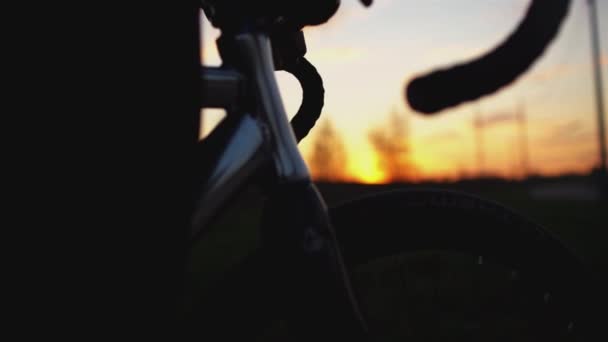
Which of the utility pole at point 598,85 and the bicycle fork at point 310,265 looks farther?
the utility pole at point 598,85

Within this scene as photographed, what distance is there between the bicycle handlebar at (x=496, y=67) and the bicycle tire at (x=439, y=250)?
0.89 feet

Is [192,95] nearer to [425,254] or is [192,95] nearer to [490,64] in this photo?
[490,64]

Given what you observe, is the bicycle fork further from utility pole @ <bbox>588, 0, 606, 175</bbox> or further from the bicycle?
utility pole @ <bbox>588, 0, 606, 175</bbox>

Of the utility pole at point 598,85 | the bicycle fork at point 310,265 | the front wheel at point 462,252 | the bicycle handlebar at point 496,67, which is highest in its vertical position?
the bicycle handlebar at point 496,67

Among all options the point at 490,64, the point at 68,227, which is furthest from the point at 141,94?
the point at 490,64

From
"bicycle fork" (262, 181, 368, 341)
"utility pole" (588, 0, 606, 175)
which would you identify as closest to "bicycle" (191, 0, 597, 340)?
"bicycle fork" (262, 181, 368, 341)

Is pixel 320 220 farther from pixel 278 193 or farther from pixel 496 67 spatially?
pixel 496 67

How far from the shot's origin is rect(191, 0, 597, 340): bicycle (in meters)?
0.76

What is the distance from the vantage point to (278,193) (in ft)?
2.63

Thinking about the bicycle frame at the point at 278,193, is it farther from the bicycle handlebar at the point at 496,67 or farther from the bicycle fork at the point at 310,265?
the bicycle handlebar at the point at 496,67

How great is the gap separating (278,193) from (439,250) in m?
0.35

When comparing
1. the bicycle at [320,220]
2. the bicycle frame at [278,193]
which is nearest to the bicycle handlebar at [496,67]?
the bicycle at [320,220]

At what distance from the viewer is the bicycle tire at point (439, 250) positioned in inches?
34.1

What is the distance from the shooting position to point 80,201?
2.16ft
